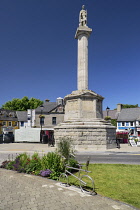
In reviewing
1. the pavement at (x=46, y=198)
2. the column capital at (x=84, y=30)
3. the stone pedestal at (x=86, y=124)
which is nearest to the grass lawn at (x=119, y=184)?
the pavement at (x=46, y=198)

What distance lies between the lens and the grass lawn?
528cm

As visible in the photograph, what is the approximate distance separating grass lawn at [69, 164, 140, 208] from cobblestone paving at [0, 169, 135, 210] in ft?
1.71

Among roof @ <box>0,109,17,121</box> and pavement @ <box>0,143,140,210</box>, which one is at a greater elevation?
roof @ <box>0,109,17,121</box>

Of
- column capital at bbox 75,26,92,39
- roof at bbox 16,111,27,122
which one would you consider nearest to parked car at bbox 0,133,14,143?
column capital at bbox 75,26,92,39

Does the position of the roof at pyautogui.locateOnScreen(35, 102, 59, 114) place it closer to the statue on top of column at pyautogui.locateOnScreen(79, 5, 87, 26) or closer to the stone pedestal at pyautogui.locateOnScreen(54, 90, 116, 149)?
the stone pedestal at pyautogui.locateOnScreen(54, 90, 116, 149)

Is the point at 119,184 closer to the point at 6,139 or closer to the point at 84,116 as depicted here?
the point at 84,116

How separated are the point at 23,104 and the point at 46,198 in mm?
61556

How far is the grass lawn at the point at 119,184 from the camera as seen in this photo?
5.28m

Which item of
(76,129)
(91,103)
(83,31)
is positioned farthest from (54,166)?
(83,31)

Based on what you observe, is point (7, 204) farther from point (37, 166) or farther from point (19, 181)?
point (37, 166)

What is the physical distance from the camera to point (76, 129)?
1695cm

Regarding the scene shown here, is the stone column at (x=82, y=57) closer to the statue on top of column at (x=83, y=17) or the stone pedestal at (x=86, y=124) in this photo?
the stone pedestal at (x=86, y=124)

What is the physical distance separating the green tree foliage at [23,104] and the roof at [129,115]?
32.2 m

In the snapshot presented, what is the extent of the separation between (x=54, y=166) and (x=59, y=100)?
121 ft
